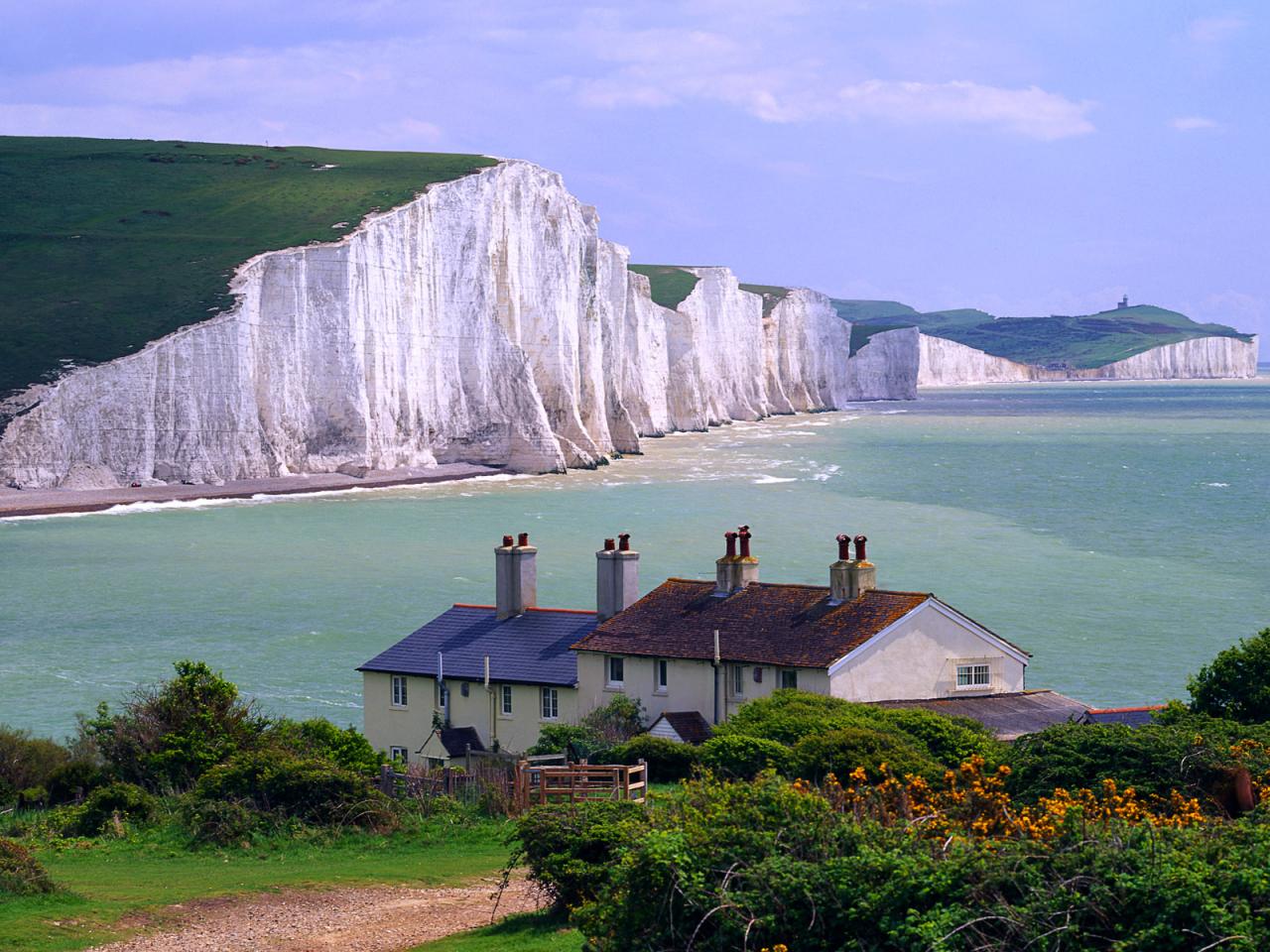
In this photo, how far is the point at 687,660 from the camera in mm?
27234

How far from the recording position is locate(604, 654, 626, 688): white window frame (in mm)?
27766

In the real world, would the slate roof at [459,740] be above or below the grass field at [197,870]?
below

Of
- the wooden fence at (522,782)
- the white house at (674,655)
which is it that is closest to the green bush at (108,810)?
the wooden fence at (522,782)

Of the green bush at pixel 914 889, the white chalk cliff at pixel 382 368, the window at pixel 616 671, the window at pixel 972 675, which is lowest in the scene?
the window at pixel 972 675

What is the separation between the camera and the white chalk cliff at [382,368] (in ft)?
309

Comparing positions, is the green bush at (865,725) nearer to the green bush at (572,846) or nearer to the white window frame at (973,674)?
the white window frame at (973,674)

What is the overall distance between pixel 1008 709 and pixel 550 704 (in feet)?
23.2

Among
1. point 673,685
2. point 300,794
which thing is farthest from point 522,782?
point 673,685

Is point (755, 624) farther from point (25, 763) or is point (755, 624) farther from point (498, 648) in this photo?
point (25, 763)

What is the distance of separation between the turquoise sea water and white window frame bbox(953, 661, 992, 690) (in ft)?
36.0

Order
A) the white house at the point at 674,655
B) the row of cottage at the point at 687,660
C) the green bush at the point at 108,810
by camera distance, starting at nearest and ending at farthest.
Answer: the green bush at the point at 108,810 < the row of cottage at the point at 687,660 < the white house at the point at 674,655

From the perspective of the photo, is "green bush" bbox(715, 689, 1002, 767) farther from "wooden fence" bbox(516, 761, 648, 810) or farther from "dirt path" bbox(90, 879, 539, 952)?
"dirt path" bbox(90, 879, 539, 952)

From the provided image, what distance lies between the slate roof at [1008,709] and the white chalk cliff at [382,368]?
7265 centimetres

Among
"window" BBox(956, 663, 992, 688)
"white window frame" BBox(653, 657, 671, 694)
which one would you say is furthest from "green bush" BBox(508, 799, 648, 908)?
"window" BBox(956, 663, 992, 688)
